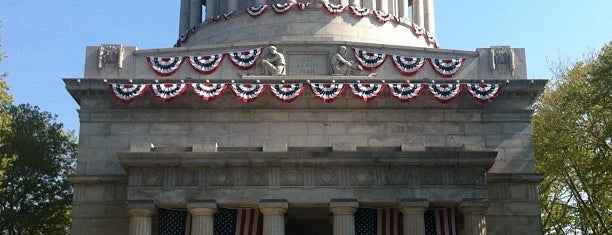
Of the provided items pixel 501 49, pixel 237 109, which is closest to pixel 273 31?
pixel 237 109

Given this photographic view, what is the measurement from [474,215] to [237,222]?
8.94 metres

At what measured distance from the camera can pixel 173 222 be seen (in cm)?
3008

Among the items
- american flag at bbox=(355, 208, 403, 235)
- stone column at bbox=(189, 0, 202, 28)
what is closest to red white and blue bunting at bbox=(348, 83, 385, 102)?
american flag at bbox=(355, 208, 403, 235)

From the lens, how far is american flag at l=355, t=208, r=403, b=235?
30.2 metres

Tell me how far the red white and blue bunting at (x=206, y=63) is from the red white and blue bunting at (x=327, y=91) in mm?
4680

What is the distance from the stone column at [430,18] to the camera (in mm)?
46594

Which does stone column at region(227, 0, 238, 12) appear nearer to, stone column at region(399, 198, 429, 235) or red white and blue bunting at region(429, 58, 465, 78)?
red white and blue bunting at region(429, 58, 465, 78)

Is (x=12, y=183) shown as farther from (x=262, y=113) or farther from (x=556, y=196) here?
A: (x=556, y=196)

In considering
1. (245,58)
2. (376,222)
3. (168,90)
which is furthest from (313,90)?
(376,222)

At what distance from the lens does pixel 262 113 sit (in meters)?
33.6

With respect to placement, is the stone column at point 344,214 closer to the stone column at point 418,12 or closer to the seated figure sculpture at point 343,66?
the seated figure sculpture at point 343,66

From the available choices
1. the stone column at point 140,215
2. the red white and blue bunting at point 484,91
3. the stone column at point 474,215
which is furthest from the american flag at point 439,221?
the stone column at point 140,215

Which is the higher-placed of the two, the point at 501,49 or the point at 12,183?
the point at 501,49

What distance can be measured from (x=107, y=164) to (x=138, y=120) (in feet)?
7.40
